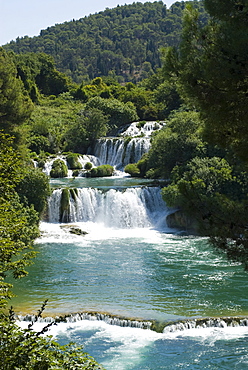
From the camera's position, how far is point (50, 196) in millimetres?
23359

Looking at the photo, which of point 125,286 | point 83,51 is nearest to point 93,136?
point 125,286

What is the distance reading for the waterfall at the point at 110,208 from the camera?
23.4m

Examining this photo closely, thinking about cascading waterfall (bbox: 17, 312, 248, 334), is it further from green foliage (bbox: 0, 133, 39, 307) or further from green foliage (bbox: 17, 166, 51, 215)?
green foliage (bbox: 17, 166, 51, 215)

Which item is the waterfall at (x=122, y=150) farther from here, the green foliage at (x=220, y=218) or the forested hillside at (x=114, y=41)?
the forested hillside at (x=114, y=41)

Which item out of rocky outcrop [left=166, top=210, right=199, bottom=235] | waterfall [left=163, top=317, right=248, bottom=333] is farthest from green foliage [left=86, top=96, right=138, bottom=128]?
waterfall [left=163, top=317, right=248, bottom=333]

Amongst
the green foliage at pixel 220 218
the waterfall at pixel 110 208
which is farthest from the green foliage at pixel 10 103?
the green foliage at pixel 220 218

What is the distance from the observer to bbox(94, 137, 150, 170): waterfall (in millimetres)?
35156

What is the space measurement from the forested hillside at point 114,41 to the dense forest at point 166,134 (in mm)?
64713

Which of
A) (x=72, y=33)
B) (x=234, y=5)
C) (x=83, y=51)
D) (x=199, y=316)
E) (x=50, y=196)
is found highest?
(x=72, y=33)

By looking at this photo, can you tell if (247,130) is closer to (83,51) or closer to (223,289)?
(223,289)

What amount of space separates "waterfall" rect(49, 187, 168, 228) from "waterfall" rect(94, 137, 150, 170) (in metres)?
11.1

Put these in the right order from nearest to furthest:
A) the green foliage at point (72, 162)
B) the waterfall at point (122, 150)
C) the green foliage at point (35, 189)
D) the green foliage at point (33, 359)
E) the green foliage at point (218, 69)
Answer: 1. the green foliage at point (33, 359)
2. the green foliage at point (218, 69)
3. the green foliage at point (35, 189)
4. the green foliage at point (72, 162)
5. the waterfall at point (122, 150)

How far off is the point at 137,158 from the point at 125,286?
2151cm

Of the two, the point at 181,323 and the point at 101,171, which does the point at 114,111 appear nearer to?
the point at 101,171
